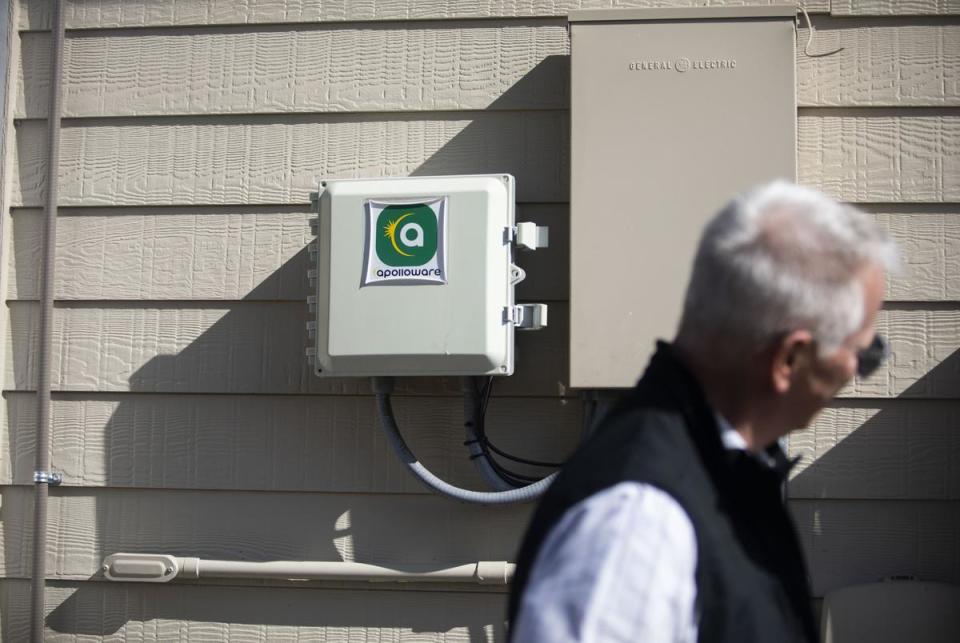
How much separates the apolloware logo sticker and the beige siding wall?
0.96ft

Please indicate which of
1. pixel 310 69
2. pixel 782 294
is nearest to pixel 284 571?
pixel 310 69

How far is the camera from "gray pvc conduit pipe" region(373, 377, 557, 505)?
258 centimetres

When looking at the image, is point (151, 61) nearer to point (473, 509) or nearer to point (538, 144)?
point (538, 144)

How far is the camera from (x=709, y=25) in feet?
8.34

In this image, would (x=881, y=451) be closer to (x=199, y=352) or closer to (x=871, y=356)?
(x=871, y=356)

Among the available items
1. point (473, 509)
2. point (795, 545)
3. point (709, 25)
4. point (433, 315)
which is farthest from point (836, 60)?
point (795, 545)

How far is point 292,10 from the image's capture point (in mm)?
2906

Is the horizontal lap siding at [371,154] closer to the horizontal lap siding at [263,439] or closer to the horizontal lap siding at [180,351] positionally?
the horizontal lap siding at [180,351]

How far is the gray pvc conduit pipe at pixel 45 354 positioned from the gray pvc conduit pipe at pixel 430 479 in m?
0.94

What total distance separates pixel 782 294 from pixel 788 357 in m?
0.08

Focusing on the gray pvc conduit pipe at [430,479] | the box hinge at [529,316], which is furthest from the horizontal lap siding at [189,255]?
the gray pvc conduit pipe at [430,479]

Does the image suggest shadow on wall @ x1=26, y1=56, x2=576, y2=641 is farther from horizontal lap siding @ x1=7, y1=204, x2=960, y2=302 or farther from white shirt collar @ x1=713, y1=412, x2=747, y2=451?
white shirt collar @ x1=713, y1=412, x2=747, y2=451

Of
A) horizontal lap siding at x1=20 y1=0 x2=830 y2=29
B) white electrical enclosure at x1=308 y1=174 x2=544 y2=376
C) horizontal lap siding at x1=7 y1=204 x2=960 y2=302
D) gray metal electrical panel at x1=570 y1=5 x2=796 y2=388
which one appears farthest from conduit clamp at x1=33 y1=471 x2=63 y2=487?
gray metal electrical panel at x1=570 y1=5 x2=796 y2=388

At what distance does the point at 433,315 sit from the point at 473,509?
0.54 m
